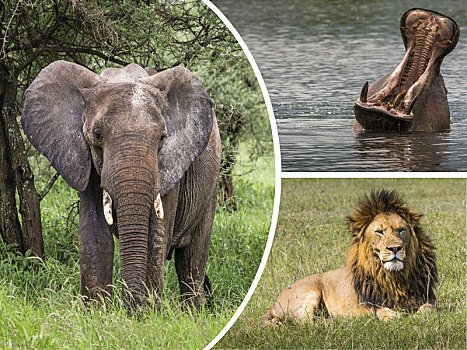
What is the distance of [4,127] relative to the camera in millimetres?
7863

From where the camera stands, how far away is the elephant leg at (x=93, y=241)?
6.20m

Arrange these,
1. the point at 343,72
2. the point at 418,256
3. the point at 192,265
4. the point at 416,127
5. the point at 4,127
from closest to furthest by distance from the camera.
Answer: the point at 418,256 → the point at 192,265 → the point at 4,127 → the point at 416,127 → the point at 343,72

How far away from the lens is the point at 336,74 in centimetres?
1193

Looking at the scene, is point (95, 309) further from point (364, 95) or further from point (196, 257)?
point (364, 95)

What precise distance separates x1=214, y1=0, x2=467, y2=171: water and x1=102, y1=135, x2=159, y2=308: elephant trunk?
7.75ft

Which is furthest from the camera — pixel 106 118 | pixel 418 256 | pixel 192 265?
pixel 192 265

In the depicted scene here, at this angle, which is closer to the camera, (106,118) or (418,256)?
(106,118)

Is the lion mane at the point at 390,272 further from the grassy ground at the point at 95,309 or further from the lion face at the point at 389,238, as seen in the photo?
the grassy ground at the point at 95,309

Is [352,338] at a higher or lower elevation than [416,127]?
lower

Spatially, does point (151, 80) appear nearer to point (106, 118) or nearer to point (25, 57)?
point (106, 118)

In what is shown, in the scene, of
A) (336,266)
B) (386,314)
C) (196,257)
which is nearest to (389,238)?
(386,314)

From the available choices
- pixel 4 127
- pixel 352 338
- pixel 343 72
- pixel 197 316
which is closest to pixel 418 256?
pixel 352 338

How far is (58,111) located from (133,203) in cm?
82

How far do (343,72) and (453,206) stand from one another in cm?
346
